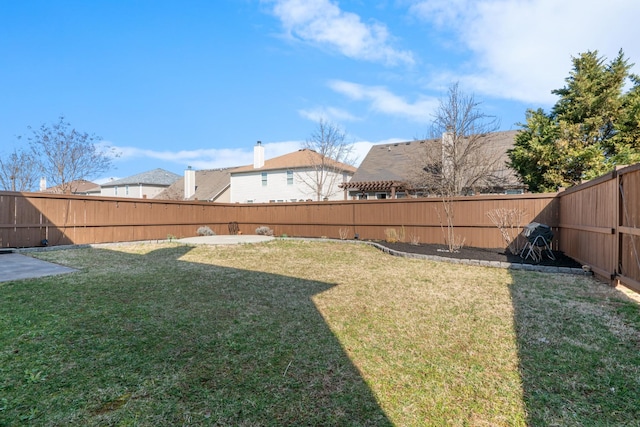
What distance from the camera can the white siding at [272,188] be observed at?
966 inches

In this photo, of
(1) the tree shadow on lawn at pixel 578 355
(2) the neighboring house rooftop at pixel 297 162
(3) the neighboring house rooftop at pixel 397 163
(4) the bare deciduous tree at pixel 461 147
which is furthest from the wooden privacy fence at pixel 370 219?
(2) the neighboring house rooftop at pixel 297 162

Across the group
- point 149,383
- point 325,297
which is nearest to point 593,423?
point 149,383

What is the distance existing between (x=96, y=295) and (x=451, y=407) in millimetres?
4615

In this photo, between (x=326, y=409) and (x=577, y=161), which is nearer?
(x=326, y=409)

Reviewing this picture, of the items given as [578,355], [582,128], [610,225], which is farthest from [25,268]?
[582,128]

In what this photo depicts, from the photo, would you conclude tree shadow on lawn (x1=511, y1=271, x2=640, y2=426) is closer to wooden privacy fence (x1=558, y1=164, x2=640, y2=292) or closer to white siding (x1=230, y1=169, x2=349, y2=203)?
wooden privacy fence (x1=558, y1=164, x2=640, y2=292)

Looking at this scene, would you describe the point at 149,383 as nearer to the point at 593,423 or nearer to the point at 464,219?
the point at 593,423

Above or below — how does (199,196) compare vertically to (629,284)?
above

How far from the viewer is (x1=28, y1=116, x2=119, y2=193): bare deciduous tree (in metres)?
20.3

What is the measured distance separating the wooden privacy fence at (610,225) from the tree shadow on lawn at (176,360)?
4.40m

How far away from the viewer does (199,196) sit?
29719 mm

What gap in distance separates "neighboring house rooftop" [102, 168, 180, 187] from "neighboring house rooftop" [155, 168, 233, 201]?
86.9 inches

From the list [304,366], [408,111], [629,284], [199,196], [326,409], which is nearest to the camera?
[326,409]

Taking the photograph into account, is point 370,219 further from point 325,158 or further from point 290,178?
point 290,178
